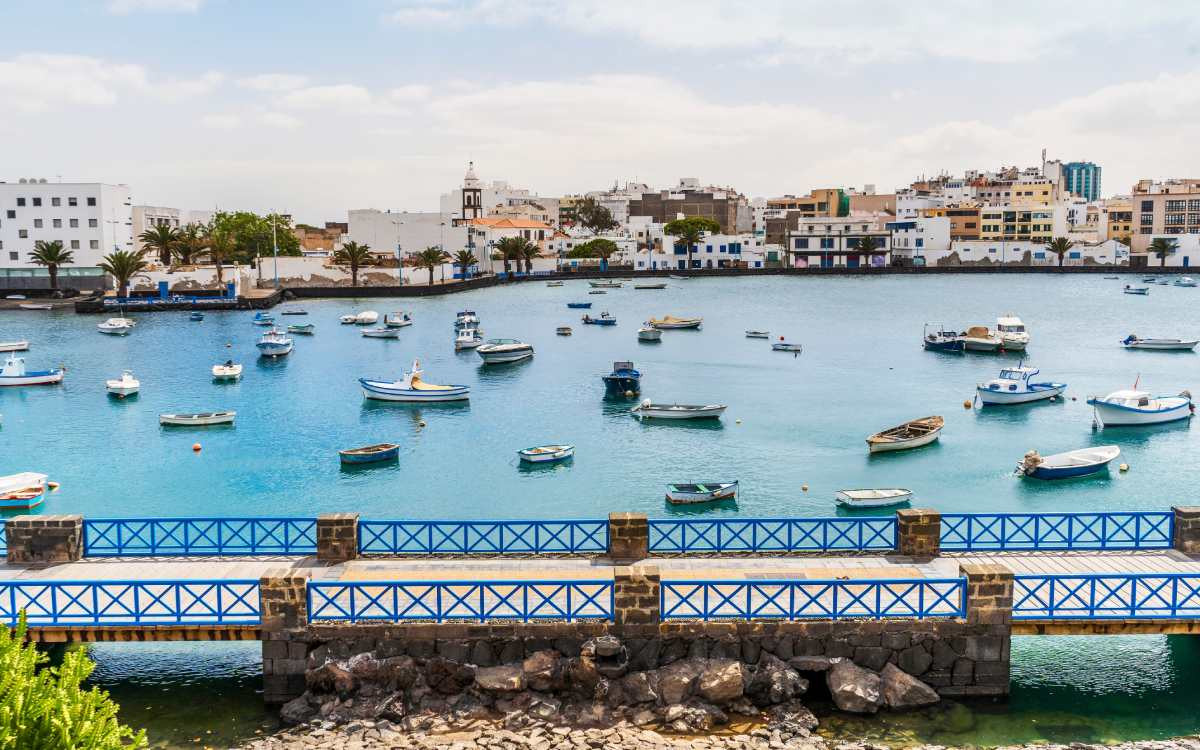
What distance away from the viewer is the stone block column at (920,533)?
23328 millimetres

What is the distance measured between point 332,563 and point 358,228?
15528 centimetres

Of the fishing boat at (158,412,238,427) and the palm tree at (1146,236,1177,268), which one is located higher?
the palm tree at (1146,236,1177,268)

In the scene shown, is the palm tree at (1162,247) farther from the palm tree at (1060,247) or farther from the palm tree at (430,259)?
the palm tree at (430,259)

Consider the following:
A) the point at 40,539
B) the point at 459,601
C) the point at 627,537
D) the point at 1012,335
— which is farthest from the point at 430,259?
the point at 459,601

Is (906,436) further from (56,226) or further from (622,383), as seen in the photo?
(56,226)

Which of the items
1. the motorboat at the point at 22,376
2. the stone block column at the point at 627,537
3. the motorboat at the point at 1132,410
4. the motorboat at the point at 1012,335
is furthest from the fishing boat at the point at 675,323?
the stone block column at the point at 627,537

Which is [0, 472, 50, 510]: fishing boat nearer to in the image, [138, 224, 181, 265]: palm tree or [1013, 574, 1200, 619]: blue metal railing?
[1013, 574, 1200, 619]: blue metal railing

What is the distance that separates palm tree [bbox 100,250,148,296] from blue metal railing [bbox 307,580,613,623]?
110 m

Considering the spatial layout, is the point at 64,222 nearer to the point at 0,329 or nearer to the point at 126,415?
the point at 0,329

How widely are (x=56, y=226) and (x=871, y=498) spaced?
120 meters

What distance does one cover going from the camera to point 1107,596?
68.8 feet

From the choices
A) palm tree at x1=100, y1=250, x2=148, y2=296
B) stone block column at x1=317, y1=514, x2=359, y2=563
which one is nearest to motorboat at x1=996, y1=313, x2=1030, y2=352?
stone block column at x1=317, y1=514, x2=359, y2=563

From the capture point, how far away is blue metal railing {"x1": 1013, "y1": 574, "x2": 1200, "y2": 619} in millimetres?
20500

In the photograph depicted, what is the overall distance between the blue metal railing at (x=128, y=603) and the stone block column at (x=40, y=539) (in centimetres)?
153
